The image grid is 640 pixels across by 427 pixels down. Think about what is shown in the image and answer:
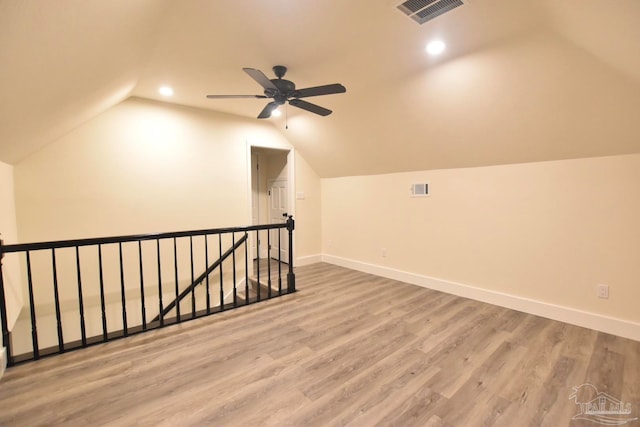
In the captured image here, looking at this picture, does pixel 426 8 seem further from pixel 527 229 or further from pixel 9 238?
pixel 9 238

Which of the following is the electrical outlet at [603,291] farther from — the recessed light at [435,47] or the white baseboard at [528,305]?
the recessed light at [435,47]

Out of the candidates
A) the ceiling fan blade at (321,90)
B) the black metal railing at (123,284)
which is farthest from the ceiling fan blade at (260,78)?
the black metal railing at (123,284)

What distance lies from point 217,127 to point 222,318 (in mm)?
2917

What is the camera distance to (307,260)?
5547 mm

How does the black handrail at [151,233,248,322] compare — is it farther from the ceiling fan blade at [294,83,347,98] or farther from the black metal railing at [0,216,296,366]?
the ceiling fan blade at [294,83,347,98]

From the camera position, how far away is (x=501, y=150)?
10.4ft

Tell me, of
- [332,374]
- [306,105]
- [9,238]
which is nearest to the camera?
[332,374]

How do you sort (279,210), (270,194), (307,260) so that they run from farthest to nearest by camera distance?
1. (270,194)
2. (279,210)
3. (307,260)

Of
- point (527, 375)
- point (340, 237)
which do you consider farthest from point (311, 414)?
point (340, 237)

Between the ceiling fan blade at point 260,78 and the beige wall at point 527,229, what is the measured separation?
8.46 feet

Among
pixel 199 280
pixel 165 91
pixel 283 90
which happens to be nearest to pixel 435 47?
pixel 283 90

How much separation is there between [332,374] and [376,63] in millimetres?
2759

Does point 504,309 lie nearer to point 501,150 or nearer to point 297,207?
point 501,150

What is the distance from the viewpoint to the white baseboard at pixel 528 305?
264 centimetres
